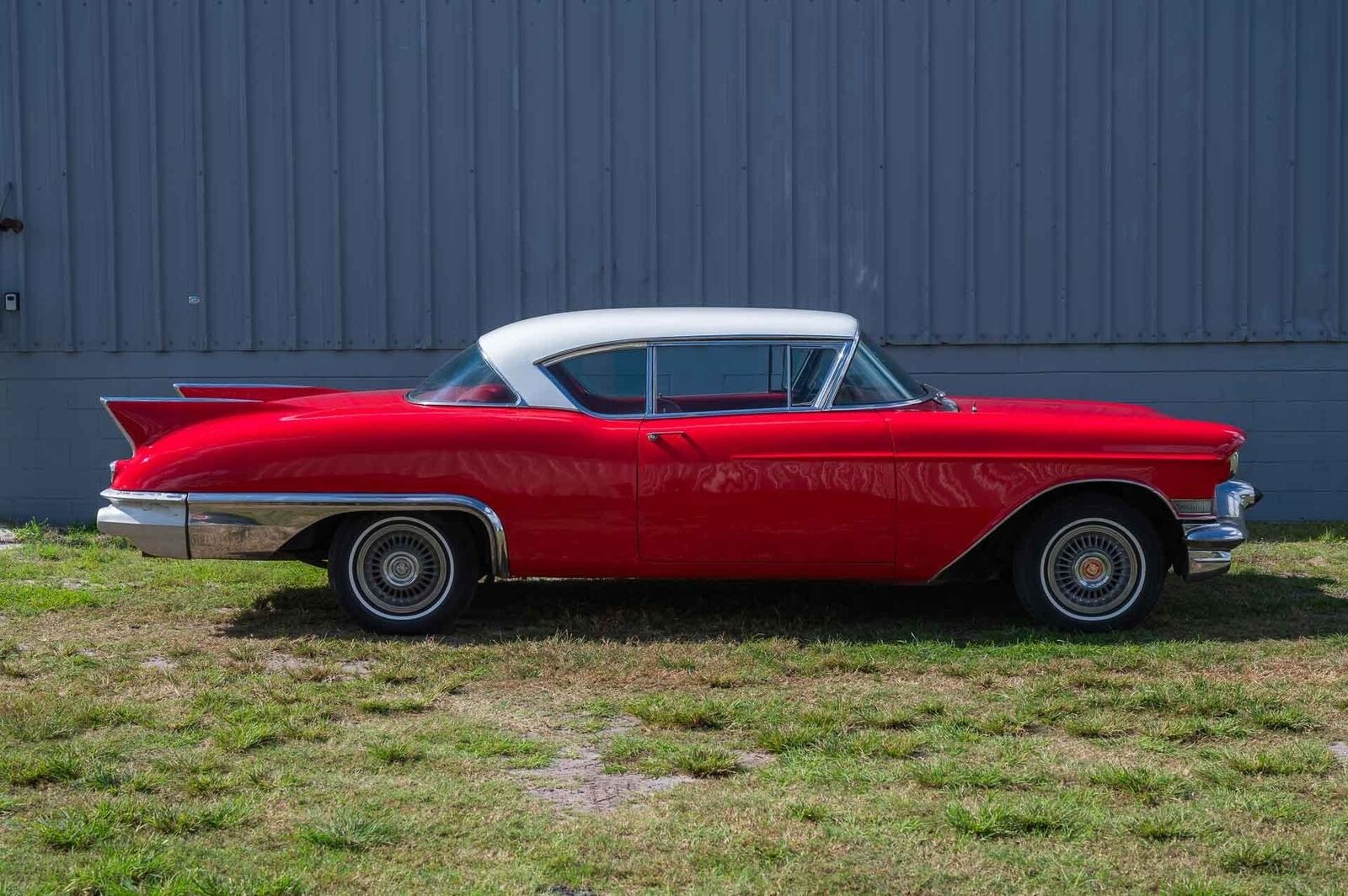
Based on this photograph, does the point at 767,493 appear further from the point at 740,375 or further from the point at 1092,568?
the point at 1092,568

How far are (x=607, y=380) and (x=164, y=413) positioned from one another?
78.6 inches

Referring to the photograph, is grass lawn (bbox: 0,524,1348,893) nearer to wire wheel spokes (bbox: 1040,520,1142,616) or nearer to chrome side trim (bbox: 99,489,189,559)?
wire wheel spokes (bbox: 1040,520,1142,616)

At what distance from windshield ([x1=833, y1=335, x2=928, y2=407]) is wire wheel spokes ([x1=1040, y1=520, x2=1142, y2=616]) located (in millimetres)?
932

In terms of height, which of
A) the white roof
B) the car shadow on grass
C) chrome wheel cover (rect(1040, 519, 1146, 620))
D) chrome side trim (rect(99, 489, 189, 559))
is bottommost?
the car shadow on grass

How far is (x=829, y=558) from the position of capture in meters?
6.08

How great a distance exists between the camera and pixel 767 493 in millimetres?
6035

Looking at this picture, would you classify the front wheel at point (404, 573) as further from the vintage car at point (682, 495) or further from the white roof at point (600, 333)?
the white roof at point (600, 333)

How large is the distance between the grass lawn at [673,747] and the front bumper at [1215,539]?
0.31m

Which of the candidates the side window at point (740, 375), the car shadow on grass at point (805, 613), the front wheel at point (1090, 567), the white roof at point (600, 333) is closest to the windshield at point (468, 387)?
the white roof at point (600, 333)

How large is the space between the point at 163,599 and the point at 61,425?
361 centimetres

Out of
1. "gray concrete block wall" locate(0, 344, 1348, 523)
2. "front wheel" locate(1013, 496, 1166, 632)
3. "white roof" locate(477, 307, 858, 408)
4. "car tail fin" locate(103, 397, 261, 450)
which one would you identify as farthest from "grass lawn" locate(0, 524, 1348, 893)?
"gray concrete block wall" locate(0, 344, 1348, 523)

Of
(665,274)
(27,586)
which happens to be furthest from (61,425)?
(665,274)

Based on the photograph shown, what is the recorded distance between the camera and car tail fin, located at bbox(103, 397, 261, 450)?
250 inches

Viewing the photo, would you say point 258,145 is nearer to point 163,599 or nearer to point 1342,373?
point 163,599
